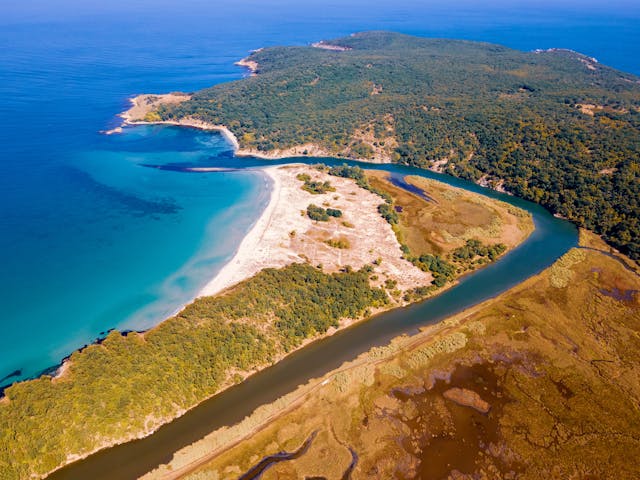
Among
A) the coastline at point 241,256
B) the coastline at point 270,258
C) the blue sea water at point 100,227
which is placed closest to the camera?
the coastline at point 270,258

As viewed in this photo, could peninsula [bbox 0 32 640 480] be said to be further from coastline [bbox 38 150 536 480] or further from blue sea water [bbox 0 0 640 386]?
blue sea water [bbox 0 0 640 386]

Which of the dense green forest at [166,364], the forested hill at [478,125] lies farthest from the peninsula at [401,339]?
the forested hill at [478,125]

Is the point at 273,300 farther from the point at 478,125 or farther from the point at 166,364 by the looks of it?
the point at 478,125

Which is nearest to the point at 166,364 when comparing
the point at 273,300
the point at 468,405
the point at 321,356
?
the point at 273,300

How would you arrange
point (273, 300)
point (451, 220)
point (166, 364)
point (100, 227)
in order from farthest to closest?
point (451, 220) < point (100, 227) < point (273, 300) < point (166, 364)

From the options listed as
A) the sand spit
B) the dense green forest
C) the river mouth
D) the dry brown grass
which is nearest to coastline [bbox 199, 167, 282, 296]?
the sand spit

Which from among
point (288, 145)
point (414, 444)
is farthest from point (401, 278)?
point (288, 145)

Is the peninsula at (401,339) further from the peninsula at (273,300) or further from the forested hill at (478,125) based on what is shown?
the forested hill at (478,125)
